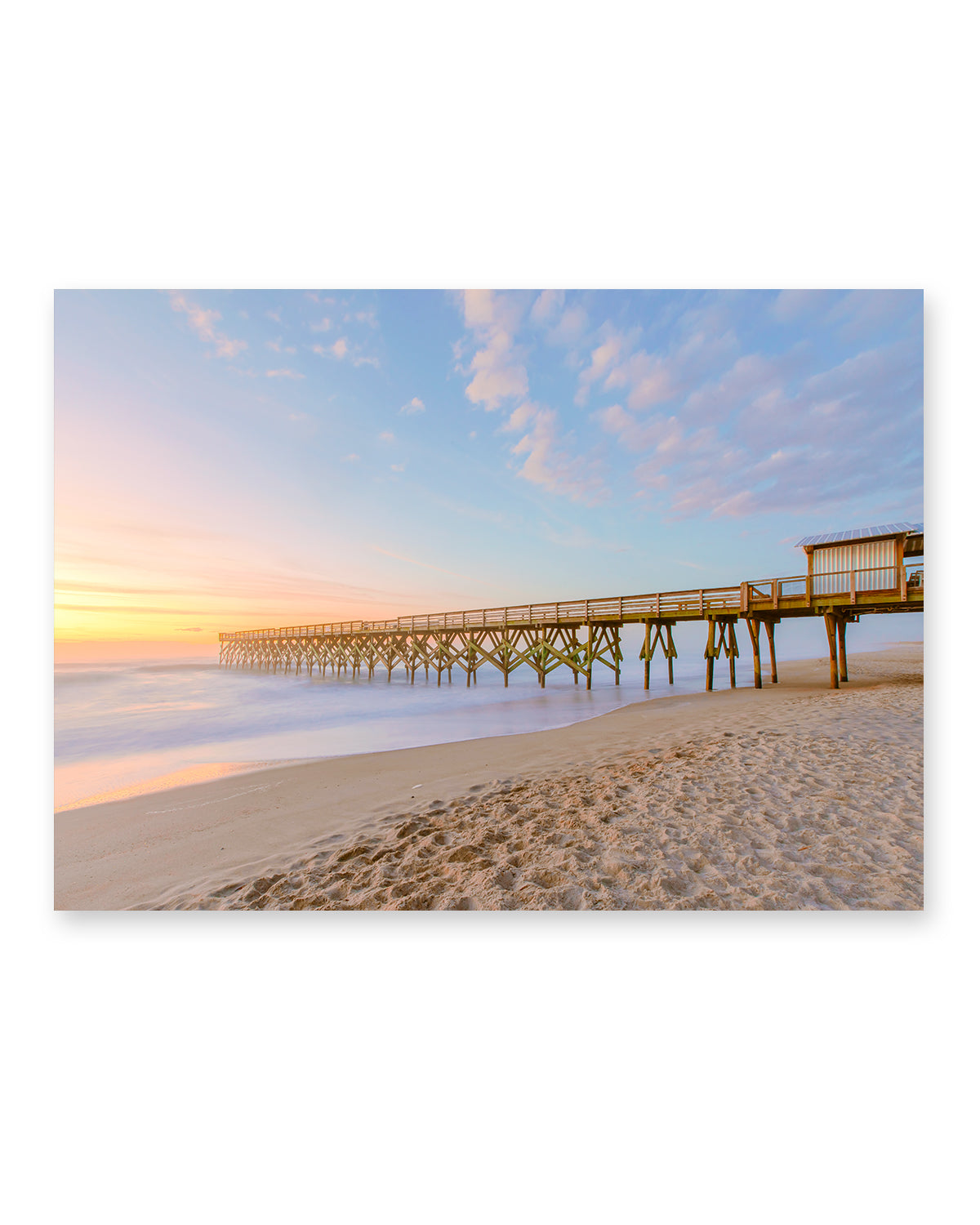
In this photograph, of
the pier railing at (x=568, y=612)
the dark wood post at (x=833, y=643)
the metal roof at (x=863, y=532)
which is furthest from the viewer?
the pier railing at (x=568, y=612)

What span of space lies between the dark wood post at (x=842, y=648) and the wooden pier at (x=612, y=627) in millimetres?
27

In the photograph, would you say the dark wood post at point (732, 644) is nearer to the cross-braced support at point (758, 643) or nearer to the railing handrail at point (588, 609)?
the cross-braced support at point (758, 643)

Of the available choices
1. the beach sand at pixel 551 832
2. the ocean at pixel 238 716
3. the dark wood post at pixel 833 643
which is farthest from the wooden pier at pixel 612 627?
the beach sand at pixel 551 832

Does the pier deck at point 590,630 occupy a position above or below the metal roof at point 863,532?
below

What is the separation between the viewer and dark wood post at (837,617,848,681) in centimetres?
868

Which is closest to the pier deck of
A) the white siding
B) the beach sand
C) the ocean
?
the white siding

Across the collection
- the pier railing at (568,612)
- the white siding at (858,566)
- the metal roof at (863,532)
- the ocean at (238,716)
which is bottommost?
the ocean at (238,716)

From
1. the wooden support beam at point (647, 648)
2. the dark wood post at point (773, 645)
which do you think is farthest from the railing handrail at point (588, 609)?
the dark wood post at point (773, 645)

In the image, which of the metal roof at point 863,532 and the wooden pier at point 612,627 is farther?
the wooden pier at point 612,627

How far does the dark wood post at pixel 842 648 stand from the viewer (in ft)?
28.5

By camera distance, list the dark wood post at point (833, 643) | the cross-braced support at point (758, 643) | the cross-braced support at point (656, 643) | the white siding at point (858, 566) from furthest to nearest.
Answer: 1. the cross-braced support at point (656, 643)
2. the cross-braced support at point (758, 643)
3. the dark wood post at point (833, 643)
4. the white siding at point (858, 566)

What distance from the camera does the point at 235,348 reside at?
4383 millimetres
